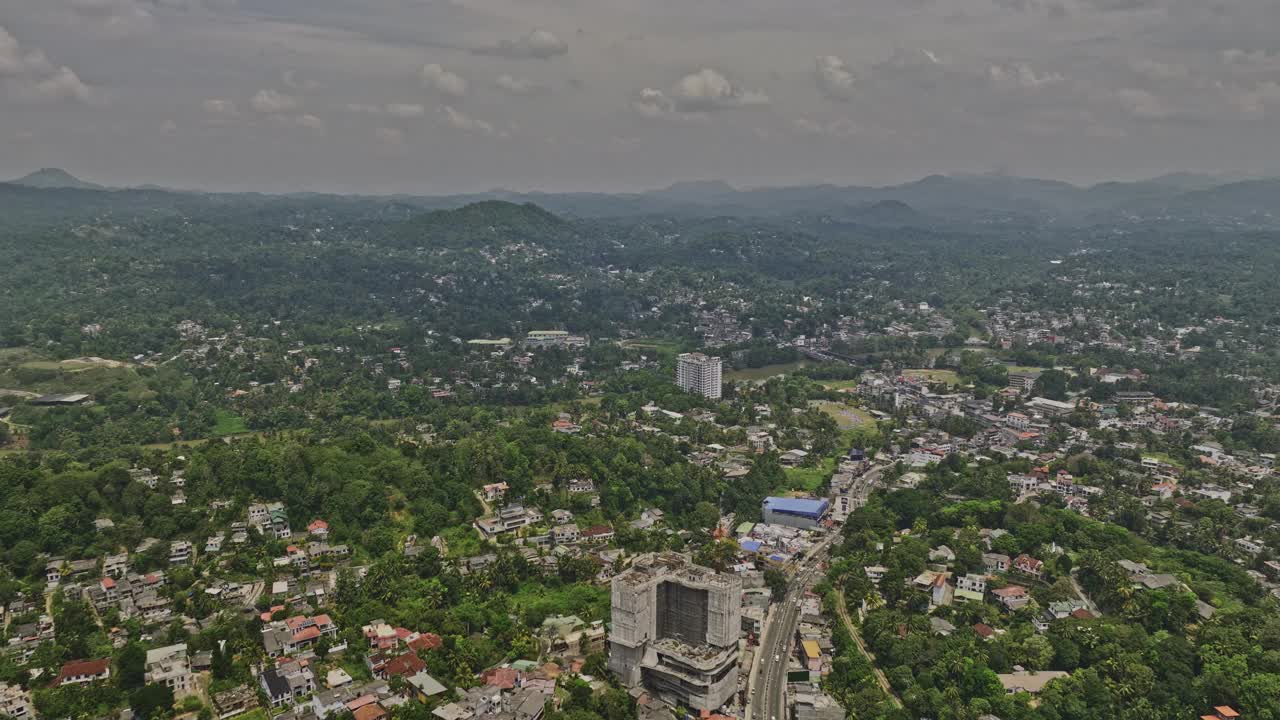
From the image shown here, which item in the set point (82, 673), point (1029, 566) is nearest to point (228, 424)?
point (82, 673)

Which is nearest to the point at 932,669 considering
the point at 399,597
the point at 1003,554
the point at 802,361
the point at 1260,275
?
the point at 1003,554

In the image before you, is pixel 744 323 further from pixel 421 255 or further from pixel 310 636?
pixel 310 636

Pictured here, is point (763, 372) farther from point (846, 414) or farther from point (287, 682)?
point (287, 682)

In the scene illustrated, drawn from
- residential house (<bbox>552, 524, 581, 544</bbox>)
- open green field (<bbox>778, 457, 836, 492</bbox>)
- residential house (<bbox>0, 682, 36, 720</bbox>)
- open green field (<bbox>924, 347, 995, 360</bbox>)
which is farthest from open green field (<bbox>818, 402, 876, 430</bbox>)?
residential house (<bbox>0, 682, 36, 720</bbox>)

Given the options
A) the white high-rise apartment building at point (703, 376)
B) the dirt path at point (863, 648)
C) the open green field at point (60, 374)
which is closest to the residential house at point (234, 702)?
the dirt path at point (863, 648)

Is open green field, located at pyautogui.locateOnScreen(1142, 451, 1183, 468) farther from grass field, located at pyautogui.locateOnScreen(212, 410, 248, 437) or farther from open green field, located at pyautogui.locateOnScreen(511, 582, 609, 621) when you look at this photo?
grass field, located at pyautogui.locateOnScreen(212, 410, 248, 437)

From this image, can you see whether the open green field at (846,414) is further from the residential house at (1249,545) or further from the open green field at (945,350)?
the residential house at (1249,545)
